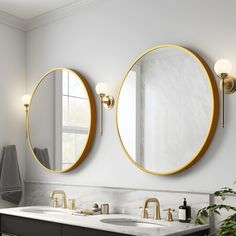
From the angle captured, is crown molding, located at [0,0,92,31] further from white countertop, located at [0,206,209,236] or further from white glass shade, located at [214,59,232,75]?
white countertop, located at [0,206,209,236]

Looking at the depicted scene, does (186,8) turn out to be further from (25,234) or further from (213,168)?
(25,234)

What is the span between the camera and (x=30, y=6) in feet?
11.5

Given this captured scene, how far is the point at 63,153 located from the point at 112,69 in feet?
2.76

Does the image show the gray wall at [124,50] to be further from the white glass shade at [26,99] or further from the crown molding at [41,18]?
the white glass shade at [26,99]

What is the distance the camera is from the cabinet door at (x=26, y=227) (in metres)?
2.67

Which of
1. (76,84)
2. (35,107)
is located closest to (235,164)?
(76,84)

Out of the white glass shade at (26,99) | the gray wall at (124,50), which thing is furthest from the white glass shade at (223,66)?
the white glass shade at (26,99)

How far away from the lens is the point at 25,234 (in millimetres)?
2877

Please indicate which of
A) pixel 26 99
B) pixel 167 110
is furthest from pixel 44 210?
pixel 167 110

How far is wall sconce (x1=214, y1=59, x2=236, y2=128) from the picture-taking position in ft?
7.75

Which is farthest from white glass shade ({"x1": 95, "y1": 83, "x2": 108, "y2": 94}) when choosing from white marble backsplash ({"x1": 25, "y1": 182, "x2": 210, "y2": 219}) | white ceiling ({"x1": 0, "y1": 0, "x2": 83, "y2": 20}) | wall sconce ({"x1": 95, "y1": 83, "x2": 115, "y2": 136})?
white ceiling ({"x1": 0, "y1": 0, "x2": 83, "y2": 20})

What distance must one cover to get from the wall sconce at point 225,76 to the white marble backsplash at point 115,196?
26.8 inches

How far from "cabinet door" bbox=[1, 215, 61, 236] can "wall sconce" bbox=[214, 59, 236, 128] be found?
140 cm

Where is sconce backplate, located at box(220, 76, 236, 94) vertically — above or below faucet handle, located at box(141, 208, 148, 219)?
above
